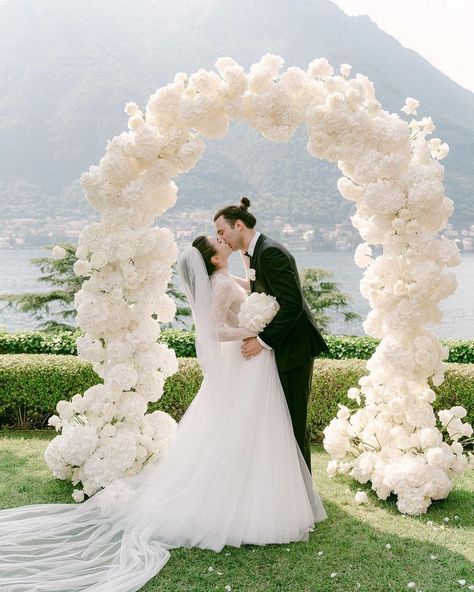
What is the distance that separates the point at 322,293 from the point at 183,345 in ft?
23.8

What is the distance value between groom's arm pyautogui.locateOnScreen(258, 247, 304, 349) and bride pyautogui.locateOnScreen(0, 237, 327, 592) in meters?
0.16

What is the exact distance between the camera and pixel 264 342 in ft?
15.3

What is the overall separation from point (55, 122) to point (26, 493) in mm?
52781

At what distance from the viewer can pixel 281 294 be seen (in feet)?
15.3

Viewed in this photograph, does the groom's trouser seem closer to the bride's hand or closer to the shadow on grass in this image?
the bride's hand

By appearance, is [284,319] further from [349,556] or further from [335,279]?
[335,279]

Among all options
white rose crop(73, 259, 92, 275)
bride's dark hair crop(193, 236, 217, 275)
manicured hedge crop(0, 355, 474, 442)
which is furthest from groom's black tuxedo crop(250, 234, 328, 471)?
manicured hedge crop(0, 355, 474, 442)

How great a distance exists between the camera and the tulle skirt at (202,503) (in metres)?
4.17

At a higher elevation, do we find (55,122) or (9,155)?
(55,122)

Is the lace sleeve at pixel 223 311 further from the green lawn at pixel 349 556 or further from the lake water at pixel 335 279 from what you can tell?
the lake water at pixel 335 279

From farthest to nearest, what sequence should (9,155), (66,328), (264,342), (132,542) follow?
1. (9,155)
2. (66,328)
3. (264,342)
4. (132,542)

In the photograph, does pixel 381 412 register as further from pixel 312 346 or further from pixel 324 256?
pixel 324 256

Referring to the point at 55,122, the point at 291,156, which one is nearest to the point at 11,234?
the point at 55,122

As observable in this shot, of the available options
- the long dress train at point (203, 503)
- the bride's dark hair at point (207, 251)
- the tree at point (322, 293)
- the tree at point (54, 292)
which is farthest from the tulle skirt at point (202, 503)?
the tree at point (322, 293)
